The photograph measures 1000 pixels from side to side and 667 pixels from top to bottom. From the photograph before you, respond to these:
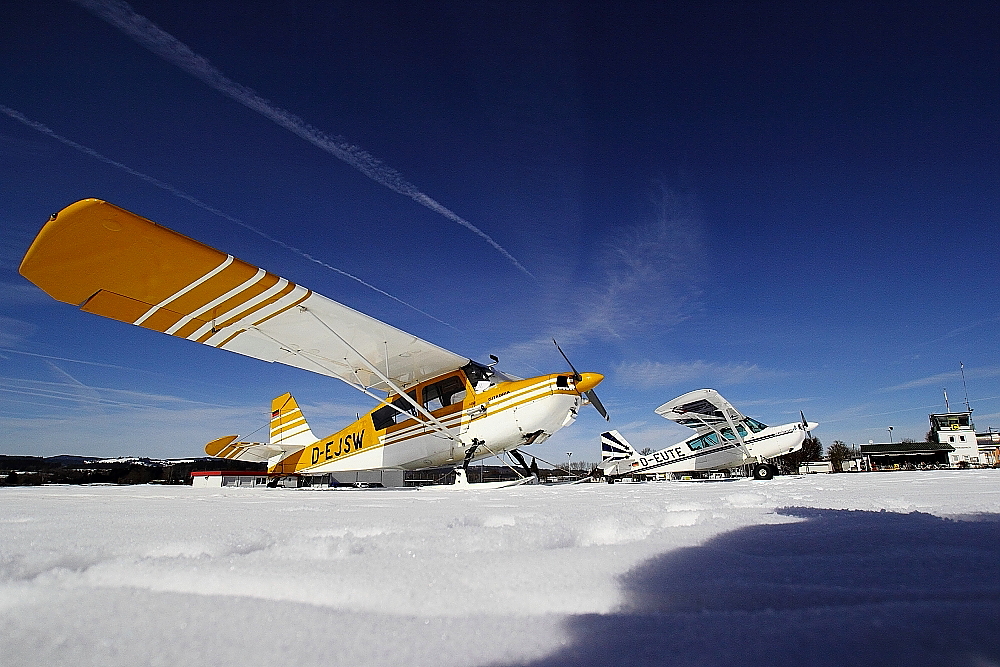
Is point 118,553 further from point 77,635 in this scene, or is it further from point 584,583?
point 584,583

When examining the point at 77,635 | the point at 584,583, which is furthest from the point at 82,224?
the point at 584,583

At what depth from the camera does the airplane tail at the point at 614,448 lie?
20.2 metres

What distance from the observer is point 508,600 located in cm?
72

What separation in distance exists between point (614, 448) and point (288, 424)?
44.7 feet

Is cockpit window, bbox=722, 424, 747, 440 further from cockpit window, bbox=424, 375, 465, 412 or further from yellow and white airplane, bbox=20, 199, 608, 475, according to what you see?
cockpit window, bbox=424, 375, 465, 412

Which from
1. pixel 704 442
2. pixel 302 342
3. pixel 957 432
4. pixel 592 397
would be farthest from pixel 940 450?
pixel 302 342

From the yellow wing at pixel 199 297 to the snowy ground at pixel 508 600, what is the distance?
16.1 feet

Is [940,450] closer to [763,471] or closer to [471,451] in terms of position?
[763,471]

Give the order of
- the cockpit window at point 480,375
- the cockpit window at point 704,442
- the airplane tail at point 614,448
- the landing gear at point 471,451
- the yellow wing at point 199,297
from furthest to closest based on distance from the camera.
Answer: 1. the airplane tail at point 614,448
2. the cockpit window at point 704,442
3. the cockpit window at point 480,375
4. the landing gear at point 471,451
5. the yellow wing at point 199,297

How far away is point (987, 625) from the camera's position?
21.5 inches

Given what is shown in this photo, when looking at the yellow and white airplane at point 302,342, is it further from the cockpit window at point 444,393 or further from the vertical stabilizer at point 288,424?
the vertical stabilizer at point 288,424

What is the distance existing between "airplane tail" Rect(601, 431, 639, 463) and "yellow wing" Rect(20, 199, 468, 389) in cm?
1343

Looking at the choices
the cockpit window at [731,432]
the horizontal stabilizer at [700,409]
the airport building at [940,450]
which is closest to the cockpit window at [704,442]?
the cockpit window at [731,432]

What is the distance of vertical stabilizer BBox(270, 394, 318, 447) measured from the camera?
1205 cm
